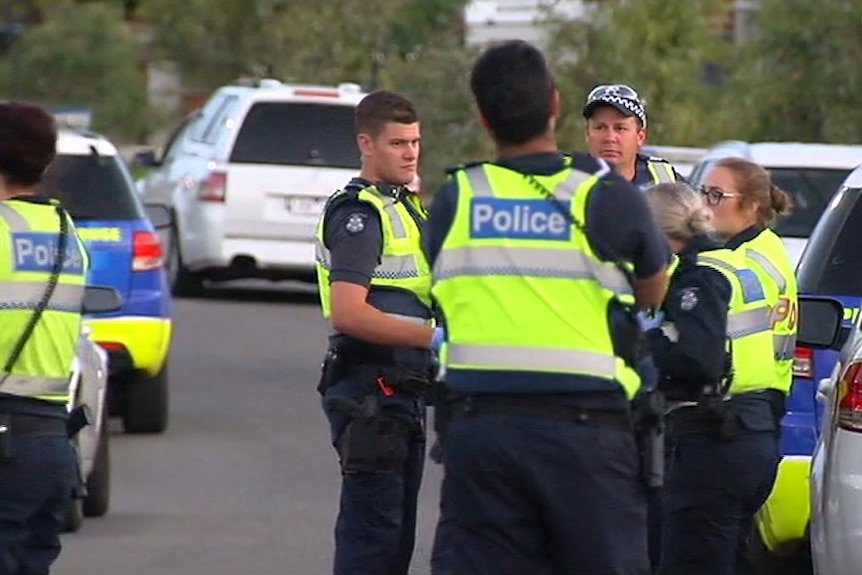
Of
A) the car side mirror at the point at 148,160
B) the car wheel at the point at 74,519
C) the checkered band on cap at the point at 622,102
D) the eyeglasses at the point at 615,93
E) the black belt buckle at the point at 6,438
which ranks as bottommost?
the car wheel at the point at 74,519

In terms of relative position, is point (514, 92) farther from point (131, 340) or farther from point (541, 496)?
point (131, 340)

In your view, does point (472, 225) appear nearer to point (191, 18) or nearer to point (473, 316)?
point (473, 316)

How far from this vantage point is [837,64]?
818 inches

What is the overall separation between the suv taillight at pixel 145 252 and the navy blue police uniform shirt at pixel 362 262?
6.41m

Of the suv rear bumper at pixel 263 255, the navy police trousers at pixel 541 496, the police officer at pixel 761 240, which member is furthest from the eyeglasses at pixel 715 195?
the suv rear bumper at pixel 263 255

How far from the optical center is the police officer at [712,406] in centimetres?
707

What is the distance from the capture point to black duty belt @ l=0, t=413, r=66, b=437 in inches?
271

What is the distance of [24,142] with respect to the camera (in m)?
6.87

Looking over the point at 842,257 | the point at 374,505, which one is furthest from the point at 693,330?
the point at 842,257

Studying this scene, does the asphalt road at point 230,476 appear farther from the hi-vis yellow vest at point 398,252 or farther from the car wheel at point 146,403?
the hi-vis yellow vest at point 398,252

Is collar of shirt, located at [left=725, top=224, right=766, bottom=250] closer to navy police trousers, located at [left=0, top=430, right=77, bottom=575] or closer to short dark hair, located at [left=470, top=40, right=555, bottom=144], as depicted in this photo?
short dark hair, located at [left=470, top=40, right=555, bottom=144]

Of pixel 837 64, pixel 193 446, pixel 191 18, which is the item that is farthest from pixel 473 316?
pixel 191 18

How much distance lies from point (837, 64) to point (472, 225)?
15.6 meters

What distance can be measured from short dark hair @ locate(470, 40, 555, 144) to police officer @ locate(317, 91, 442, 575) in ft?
5.02
